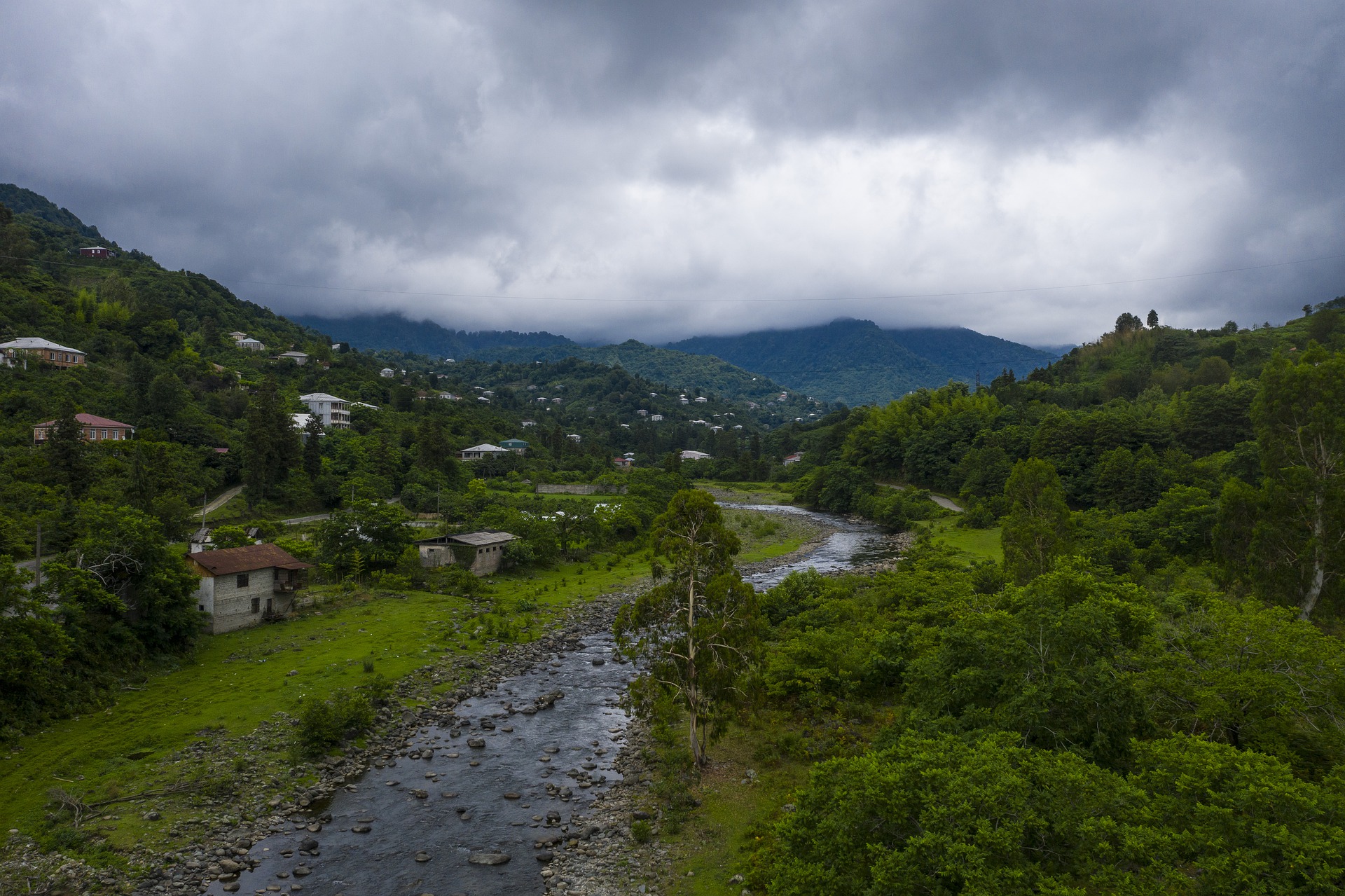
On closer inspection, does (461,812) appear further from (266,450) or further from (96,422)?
(96,422)

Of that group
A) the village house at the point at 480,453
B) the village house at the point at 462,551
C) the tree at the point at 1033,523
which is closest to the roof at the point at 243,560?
the village house at the point at 462,551

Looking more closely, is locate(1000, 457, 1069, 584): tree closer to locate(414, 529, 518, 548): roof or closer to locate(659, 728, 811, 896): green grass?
locate(659, 728, 811, 896): green grass

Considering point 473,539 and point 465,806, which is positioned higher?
point 473,539

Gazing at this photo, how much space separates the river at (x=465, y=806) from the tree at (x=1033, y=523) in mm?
17184

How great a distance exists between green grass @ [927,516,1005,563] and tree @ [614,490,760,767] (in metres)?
32.2

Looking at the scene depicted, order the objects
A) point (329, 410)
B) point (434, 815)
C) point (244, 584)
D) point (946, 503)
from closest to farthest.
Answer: point (434, 815) → point (244, 584) → point (946, 503) → point (329, 410)

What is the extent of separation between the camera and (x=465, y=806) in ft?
60.5

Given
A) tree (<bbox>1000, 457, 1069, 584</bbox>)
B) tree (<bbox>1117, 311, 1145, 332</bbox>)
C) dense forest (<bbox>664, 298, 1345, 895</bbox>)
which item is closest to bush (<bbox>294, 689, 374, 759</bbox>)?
dense forest (<bbox>664, 298, 1345, 895</bbox>)

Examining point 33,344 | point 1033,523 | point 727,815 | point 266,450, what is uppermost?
point 33,344

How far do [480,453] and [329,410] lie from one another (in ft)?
58.0

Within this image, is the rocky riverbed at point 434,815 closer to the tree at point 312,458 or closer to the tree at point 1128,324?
the tree at point 312,458

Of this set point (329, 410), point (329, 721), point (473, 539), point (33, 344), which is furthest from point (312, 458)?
point (329, 721)

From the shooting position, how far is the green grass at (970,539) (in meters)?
47.6

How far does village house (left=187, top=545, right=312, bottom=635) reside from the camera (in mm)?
28328
